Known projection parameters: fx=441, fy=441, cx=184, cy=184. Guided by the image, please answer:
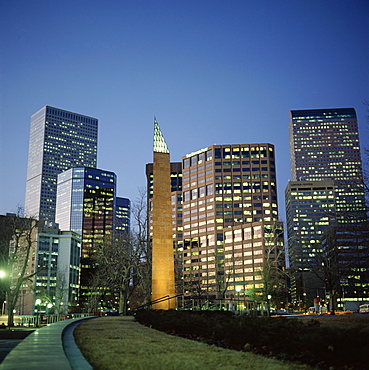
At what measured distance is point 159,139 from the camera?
44562 millimetres

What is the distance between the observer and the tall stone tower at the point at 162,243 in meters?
40.2

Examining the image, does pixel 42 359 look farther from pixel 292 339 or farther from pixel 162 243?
pixel 162 243

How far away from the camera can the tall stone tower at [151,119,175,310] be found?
40.2m

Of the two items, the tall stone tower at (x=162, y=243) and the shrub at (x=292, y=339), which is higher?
the tall stone tower at (x=162, y=243)

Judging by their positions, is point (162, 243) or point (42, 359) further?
point (162, 243)

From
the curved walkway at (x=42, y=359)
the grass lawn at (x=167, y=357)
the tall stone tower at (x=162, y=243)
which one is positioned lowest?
the grass lawn at (x=167, y=357)

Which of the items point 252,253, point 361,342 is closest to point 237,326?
point 361,342

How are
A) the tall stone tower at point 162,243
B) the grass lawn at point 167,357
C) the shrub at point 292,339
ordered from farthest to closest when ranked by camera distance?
the tall stone tower at point 162,243
the shrub at point 292,339
the grass lawn at point 167,357

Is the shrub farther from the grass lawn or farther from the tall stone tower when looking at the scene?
the tall stone tower

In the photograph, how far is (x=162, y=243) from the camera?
134 ft

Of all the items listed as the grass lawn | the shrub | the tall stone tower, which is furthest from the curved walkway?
the tall stone tower

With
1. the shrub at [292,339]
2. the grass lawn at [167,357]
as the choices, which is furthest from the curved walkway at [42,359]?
the shrub at [292,339]

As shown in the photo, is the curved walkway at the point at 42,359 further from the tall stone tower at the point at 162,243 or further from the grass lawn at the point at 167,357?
the tall stone tower at the point at 162,243

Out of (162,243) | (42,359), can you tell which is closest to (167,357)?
(42,359)
